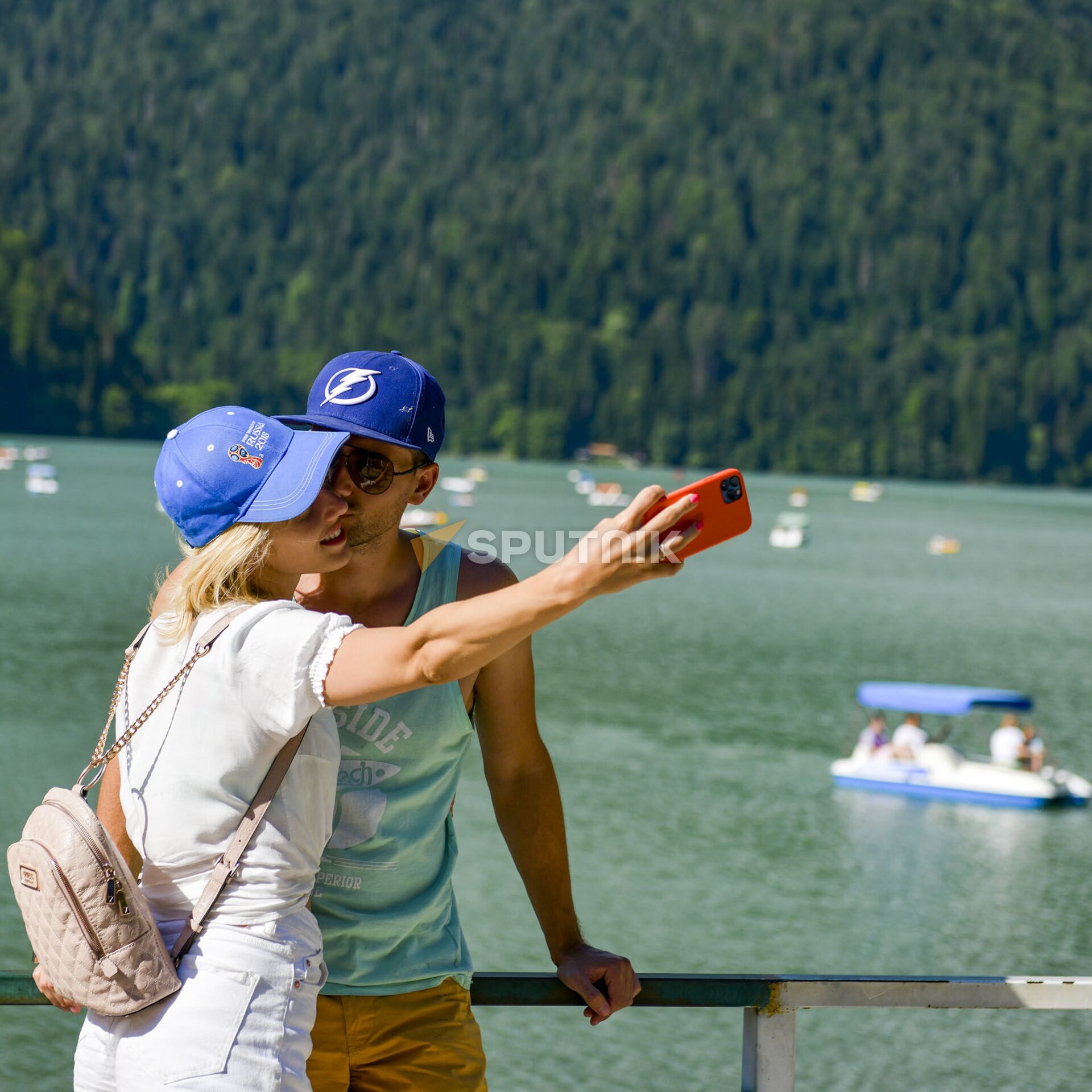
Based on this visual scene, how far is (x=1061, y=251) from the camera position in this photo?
171m

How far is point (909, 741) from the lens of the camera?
24500mm

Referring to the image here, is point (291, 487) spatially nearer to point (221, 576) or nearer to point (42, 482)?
point (221, 576)

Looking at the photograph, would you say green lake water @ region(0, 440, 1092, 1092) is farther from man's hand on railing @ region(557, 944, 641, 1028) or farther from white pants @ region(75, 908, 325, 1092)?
white pants @ region(75, 908, 325, 1092)

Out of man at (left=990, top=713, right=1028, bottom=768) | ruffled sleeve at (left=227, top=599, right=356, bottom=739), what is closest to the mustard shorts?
ruffled sleeve at (left=227, top=599, right=356, bottom=739)

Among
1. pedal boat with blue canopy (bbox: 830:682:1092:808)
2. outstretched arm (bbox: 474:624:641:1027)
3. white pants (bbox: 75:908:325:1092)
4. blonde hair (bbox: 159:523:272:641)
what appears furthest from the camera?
pedal boat with blue canopy (bbox: 830:682:1092:808)

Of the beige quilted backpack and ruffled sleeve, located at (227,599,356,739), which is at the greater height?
ruffled sleeve, located at (227,599,356,739)

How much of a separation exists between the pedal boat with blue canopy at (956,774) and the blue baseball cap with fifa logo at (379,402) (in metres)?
20.7

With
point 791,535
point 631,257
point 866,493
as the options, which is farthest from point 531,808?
point 631,257

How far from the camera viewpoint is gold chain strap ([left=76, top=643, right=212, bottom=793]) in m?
1.93

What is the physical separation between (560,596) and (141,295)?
588 ft

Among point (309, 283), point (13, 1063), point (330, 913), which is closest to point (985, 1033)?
point (13, 1063)

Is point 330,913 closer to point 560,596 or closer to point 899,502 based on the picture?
point 560,596

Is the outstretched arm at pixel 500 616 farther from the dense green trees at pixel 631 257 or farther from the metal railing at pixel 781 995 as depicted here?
the dense green trees at pixel 631 257

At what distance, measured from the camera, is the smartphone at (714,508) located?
1.75 m
